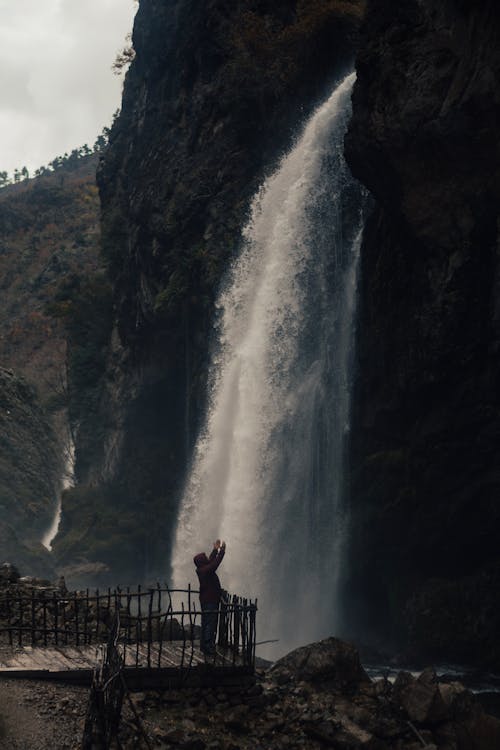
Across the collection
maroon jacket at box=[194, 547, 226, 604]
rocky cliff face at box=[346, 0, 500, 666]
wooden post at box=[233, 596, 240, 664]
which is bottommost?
wooden post at box=[233, 596, 240, 664]

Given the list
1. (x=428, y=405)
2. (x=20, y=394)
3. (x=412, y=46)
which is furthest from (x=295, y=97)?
(x=20, y=394)

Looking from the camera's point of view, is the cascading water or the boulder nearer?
the boulder

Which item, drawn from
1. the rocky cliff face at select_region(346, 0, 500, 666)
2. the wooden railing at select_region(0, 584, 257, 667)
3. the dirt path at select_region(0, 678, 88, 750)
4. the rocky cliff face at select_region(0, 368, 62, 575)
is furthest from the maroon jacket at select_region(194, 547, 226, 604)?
the rocky cliff face at select_region(0, 368, 62, 575)

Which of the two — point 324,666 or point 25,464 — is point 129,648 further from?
point 25,464

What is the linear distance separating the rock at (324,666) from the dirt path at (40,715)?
12.3ft

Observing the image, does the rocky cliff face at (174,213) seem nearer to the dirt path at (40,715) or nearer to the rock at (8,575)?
the rock at (8,575)

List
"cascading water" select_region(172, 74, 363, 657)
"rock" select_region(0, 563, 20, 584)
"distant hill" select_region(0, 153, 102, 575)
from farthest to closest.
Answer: "distant hill" select_region(0, 153, 102, 575) < "cascading water" select_region(172, 74, 363, 657) < "rock" select_region(0, 563, 20, 584)

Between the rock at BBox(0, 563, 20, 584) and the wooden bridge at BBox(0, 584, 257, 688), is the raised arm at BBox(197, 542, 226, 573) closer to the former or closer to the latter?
the wooden bridge at BBox(0, 584, 257, 688)

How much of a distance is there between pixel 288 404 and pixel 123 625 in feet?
52.6

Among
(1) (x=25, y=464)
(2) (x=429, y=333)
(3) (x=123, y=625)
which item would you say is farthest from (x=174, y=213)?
(3) (x=123, y=625)

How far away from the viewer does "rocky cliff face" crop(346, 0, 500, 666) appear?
75.7 feet

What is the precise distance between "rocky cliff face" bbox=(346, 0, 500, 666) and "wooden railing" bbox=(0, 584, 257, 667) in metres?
10.7

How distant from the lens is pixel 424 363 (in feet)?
85.5

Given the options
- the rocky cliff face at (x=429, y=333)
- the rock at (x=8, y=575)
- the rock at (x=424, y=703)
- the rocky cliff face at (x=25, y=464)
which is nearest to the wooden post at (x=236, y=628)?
the rock at (x=424, y=703)
